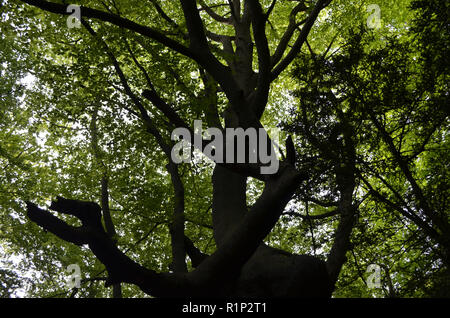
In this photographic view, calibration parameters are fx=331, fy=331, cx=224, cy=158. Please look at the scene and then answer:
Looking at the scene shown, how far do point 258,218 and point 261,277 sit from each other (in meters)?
1.06

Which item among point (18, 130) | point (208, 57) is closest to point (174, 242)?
point (208, 57)

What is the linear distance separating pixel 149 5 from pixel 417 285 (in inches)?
339

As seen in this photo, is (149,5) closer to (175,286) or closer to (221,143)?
(221,143)

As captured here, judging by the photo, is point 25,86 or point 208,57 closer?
point 208,57

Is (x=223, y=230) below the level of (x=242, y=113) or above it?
below

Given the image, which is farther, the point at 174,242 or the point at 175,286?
the point at 174,242

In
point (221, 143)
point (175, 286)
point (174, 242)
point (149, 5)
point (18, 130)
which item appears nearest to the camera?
point (175, 286)

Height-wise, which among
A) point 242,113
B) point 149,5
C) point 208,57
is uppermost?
point 149,5

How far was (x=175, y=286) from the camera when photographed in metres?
3.72

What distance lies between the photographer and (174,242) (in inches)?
242

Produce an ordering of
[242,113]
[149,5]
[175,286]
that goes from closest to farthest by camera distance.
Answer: [175,286] < [242,113] < [149,5]

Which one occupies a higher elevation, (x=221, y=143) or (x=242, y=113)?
(x=242, y=113)
